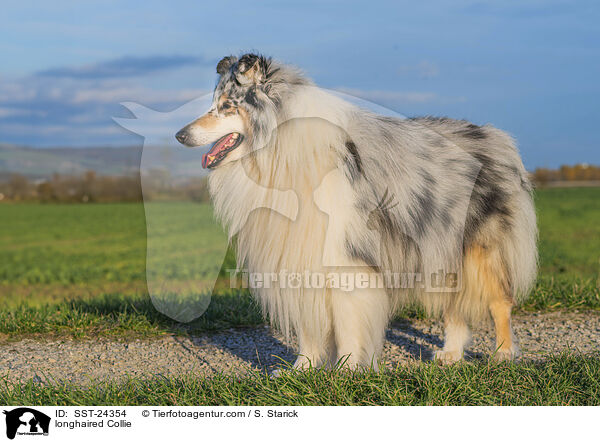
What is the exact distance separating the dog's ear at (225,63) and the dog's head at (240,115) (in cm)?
19

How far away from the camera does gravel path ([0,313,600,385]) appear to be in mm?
4742

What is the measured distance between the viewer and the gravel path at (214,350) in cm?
474

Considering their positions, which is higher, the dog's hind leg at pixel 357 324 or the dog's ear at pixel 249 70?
the dog's ear at pixel 249 70

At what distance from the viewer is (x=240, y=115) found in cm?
366

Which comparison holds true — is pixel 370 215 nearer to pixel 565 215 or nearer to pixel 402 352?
pixel 402 352

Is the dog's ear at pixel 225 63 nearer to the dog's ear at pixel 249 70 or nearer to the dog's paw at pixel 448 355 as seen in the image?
the dog's ear at pixel 249 70

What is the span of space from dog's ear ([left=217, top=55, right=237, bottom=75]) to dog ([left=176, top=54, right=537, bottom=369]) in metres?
0.01

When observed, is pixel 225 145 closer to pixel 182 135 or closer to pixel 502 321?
pixel 182 135

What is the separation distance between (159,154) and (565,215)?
24.1m
